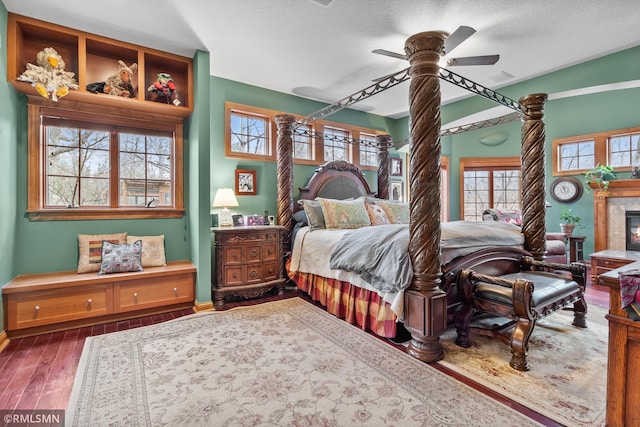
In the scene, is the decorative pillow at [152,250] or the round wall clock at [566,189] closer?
the decorative pillow at [152,250]

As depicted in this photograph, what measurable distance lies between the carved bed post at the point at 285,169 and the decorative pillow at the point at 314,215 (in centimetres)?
34

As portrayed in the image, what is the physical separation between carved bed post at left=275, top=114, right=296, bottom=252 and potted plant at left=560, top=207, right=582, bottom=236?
17.2ft

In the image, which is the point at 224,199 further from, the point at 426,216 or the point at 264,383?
the point at 426,216

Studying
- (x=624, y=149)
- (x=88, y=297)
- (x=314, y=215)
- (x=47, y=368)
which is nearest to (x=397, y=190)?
(x=314, y=215)

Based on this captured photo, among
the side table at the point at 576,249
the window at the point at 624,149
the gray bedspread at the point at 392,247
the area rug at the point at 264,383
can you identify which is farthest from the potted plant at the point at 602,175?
the area rug at the point at 264,383

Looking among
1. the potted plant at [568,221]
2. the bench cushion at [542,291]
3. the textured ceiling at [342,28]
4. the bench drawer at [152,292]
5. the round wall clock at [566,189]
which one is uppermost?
the textured ceiling at [342,28]

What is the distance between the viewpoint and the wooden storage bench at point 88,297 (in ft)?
8.78

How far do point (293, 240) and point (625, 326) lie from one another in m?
3.33

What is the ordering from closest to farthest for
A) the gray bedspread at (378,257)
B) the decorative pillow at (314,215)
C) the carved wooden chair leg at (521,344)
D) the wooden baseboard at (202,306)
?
the carved wooden chair leg at (521,344) < the gray bedspread at (378,257) < the wooden baseboard at (202,306) < the decorative pillow at (314,215)

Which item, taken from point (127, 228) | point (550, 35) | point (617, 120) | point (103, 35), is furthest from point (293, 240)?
point (617, 120)

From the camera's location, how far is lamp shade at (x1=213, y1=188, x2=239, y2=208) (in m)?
3.88

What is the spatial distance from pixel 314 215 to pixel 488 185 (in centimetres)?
555

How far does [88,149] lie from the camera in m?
3.41

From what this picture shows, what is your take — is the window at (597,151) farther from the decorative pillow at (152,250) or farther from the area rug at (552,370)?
the decorative pillow at (152,250)
